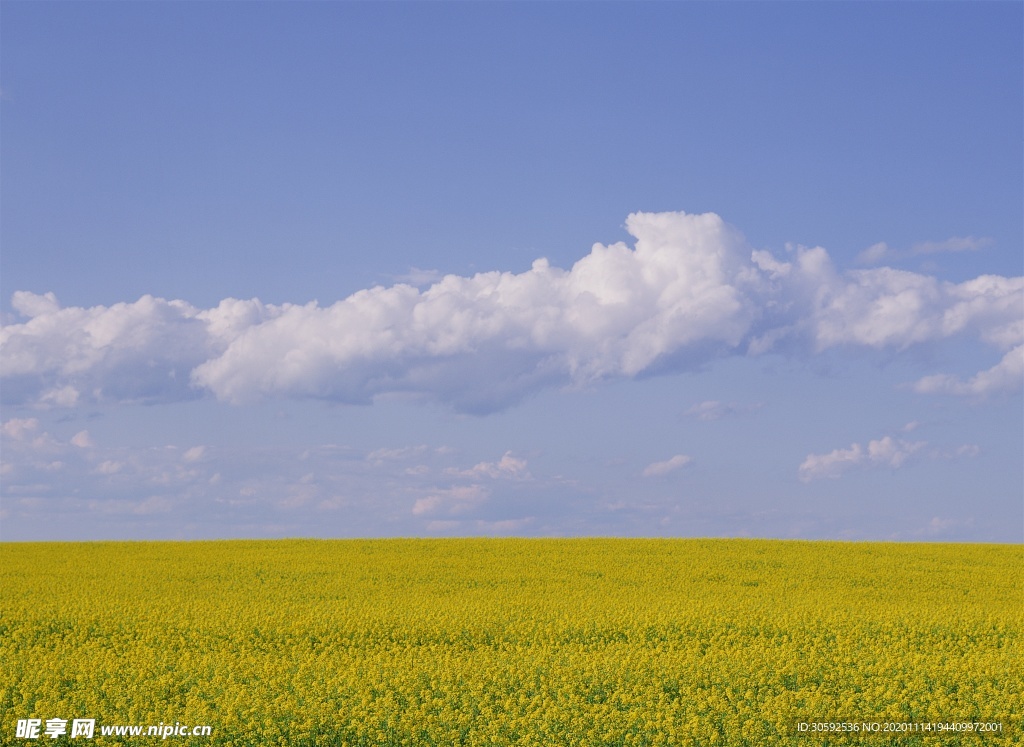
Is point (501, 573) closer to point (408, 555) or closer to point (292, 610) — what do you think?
point (408, 555)

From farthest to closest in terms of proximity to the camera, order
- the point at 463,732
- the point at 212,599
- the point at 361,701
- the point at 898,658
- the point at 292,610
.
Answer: the point at 212,599 < the point at 292,610 < the point at 898,658 < the point at 361,701 < the point at 463,732

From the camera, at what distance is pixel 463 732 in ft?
32.0

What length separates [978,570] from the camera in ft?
87.1

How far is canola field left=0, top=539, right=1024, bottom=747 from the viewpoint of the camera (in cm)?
1011

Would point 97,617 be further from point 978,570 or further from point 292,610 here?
point 978,570

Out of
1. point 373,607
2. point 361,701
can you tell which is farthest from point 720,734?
point 373,607

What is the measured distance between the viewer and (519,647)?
45.6 feet

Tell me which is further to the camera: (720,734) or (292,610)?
(292,610)

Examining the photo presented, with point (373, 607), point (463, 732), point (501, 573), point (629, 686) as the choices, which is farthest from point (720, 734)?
point (501, 573)

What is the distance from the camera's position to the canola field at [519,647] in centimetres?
1011

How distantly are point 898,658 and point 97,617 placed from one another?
1428cm

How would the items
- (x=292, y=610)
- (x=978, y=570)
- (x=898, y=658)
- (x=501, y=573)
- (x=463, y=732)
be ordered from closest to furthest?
(x=463, y=732)
(x=898, y=658)
(x=292, y=610)
(x=501, y=573)
(x=978, y=570)

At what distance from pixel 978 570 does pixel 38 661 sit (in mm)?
24961

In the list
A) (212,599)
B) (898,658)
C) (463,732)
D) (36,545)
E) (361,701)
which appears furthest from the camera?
(36,545)
